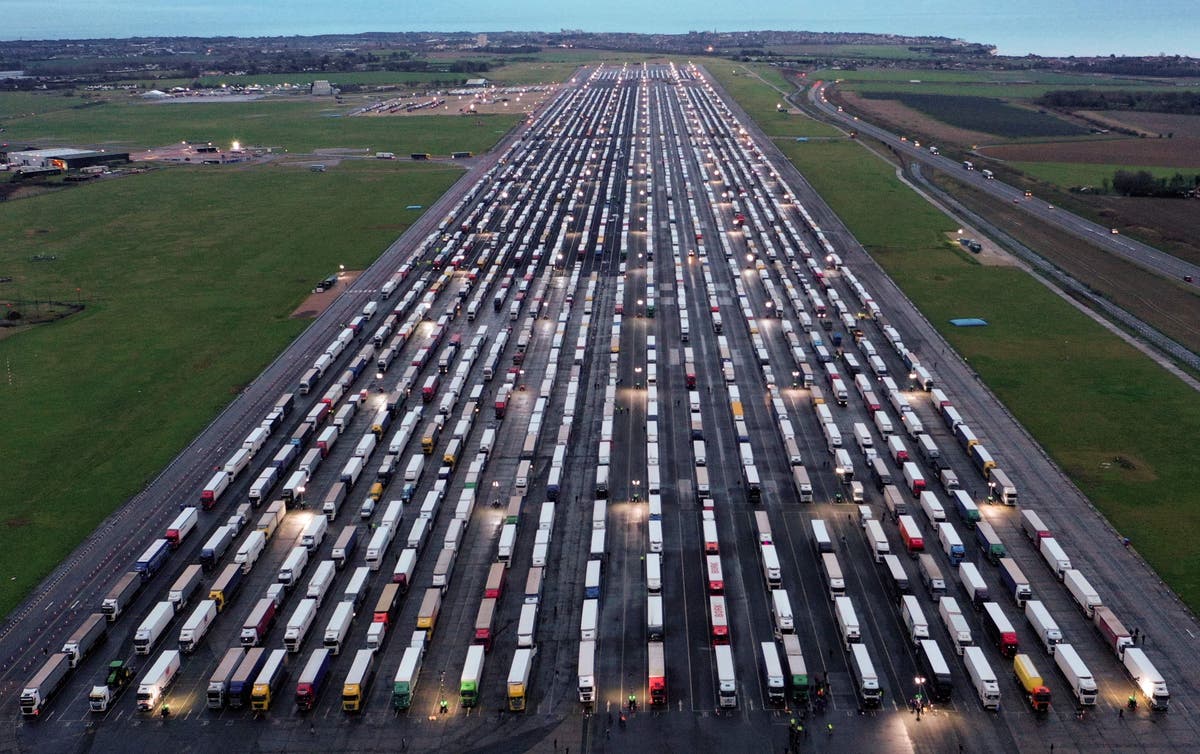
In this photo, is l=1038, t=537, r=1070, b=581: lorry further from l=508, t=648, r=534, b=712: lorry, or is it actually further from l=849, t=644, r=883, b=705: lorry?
l=508, t=648, r=534, b=712: lorry

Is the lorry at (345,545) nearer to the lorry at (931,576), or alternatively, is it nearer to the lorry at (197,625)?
the lorry at (197,625)

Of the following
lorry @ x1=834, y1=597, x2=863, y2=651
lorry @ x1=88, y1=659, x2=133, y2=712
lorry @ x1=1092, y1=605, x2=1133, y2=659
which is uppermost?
lorry @ x1=1092, y1=605, x2=1133, y2=659

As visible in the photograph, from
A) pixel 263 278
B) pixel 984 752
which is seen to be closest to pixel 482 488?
pixel 984 752

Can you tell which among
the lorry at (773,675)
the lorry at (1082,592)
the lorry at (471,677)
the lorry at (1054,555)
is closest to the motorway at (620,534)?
the lorry at (471,677)

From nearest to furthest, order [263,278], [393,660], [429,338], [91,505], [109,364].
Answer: [393,660], [91,505], [109,364], [429,338], [263,278]

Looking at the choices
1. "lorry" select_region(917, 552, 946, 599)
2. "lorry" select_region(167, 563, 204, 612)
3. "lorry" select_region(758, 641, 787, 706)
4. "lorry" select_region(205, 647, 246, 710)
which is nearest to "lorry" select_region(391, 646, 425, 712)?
"lorry" select_region(205, 647, 246, 710)

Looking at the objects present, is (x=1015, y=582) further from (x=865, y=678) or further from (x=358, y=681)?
(x=358, y=681)

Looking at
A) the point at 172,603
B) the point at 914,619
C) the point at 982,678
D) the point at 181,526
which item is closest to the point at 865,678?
the point at 982,678

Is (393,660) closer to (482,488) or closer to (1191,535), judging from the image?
(482,488)

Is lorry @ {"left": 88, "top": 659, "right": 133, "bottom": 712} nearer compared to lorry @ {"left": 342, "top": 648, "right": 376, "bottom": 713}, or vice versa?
lorry @ {"left": 88, "top": 659, "right": 133, "bottom": 712}
